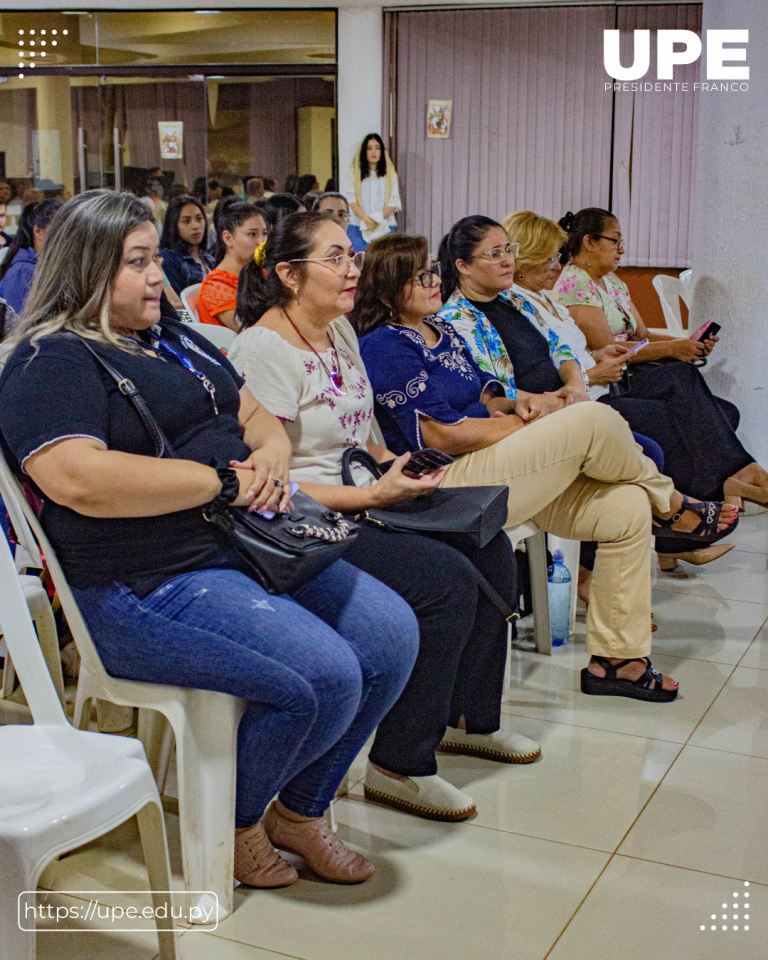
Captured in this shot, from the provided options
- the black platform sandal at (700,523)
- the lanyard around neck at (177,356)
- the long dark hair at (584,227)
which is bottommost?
the black platform sandal at (700,523)

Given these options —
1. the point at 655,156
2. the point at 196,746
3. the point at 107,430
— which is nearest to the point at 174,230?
the point at 107,430

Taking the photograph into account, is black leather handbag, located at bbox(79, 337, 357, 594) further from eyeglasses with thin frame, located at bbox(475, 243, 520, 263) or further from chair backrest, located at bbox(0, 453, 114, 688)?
eyeglasses with thin frame, located at bbox(475, 243, 520, 263)

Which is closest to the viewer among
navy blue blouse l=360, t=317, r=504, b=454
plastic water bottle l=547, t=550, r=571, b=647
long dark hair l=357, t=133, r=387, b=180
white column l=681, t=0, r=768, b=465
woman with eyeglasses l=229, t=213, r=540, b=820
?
woman with eyeglasses l=229, t=213, r=540, b=820

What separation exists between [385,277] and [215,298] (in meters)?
1.30

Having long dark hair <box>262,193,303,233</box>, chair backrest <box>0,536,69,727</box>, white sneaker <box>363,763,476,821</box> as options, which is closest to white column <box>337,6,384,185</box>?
long dark hair <box>262,193,303,233</box>

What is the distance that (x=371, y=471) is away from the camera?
221 cm

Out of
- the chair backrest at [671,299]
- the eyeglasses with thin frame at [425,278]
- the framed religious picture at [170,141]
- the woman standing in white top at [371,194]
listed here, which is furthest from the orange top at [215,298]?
the framed religious picture at [170,141]

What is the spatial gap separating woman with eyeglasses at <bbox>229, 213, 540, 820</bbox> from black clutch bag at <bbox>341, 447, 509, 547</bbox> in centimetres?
3

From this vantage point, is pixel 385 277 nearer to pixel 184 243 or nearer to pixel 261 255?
pixel 261 255

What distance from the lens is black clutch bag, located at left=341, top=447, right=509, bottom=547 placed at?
204 centimetres

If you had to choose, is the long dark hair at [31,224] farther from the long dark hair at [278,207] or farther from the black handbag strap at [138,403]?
the black handbag strap at [138,403]

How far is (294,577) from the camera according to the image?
1.67 metres

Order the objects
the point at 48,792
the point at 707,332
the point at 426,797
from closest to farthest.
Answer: the point at 48,792
the point at 426,797
the point at 707,332

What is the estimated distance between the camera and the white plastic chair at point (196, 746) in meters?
1.61
